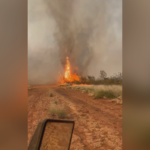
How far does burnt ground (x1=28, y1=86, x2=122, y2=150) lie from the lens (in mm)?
1625

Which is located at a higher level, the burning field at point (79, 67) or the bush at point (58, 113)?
the burning field at point (79, 67)

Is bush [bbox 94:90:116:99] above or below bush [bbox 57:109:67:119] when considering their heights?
above

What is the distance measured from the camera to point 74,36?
168cm

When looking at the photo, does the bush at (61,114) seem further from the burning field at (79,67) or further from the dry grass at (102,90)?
the dry grass at (102,90)

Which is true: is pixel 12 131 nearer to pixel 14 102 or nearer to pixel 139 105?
pixel 14 102

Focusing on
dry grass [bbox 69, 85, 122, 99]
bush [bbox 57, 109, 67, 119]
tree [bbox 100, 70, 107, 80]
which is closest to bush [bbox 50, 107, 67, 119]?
bush [bbox 57, 109, 67, 119]

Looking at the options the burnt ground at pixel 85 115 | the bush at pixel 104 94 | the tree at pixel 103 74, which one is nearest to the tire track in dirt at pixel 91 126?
the burnt ground at pixel 85 115

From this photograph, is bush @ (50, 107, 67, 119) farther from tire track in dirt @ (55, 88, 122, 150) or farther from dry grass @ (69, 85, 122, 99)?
dry grass @ (69, 85, 122, 99)

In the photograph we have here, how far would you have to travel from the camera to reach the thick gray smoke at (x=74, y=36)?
1643 millimetres

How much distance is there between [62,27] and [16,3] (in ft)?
2.39

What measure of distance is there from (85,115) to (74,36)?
2.84 feet

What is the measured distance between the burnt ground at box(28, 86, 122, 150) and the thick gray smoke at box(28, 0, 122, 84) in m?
0.20

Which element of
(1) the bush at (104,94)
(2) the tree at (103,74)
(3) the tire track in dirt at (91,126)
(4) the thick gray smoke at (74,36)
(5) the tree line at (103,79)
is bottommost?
(3) the tire track in dirt at (91,126)

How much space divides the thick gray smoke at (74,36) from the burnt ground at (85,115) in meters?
0.20
